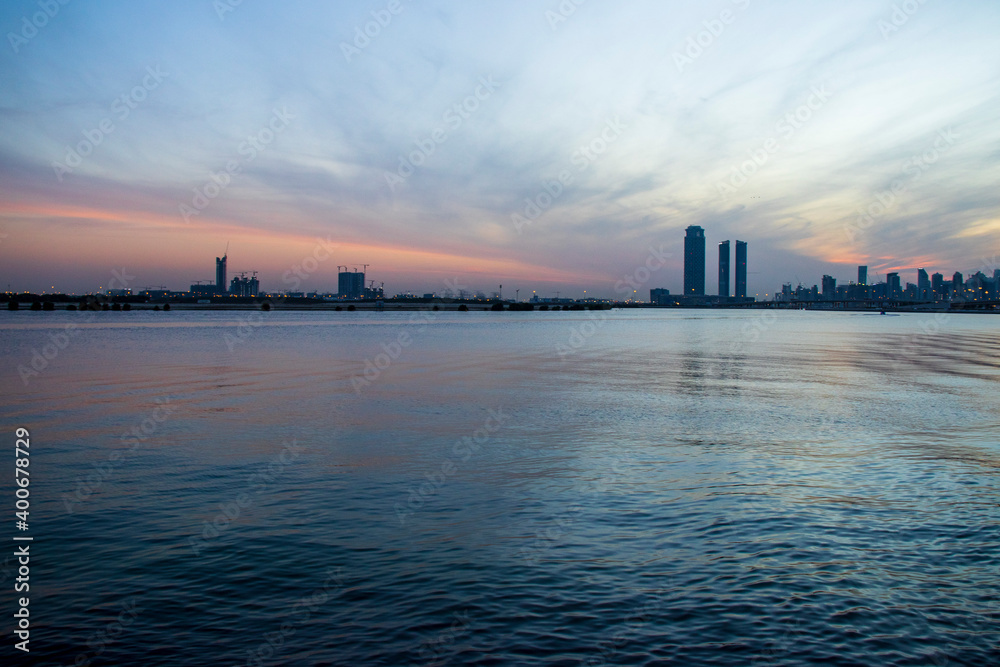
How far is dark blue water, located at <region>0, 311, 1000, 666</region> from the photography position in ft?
24.4

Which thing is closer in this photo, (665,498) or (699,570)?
(699,570)

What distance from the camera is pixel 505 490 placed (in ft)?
44.0

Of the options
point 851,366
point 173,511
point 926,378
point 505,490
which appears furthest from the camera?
point 851,366

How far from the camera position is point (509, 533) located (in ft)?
35.4

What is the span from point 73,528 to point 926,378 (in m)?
38.8

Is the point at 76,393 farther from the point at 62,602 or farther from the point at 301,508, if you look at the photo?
the point at 62,602

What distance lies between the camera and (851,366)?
43.2 m

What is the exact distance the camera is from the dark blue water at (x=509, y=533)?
7430 millimetres

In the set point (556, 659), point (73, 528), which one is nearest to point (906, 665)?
point (556, 659)

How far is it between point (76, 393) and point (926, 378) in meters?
→ 41.5

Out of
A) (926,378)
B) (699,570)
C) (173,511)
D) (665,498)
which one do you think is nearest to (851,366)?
(926,378)

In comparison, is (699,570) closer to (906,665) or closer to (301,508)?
(906,665)

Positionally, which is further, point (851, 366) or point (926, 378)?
point (851, 366)

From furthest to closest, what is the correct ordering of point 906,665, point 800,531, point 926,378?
point 926,378 < point 800,531 < point 906,665
